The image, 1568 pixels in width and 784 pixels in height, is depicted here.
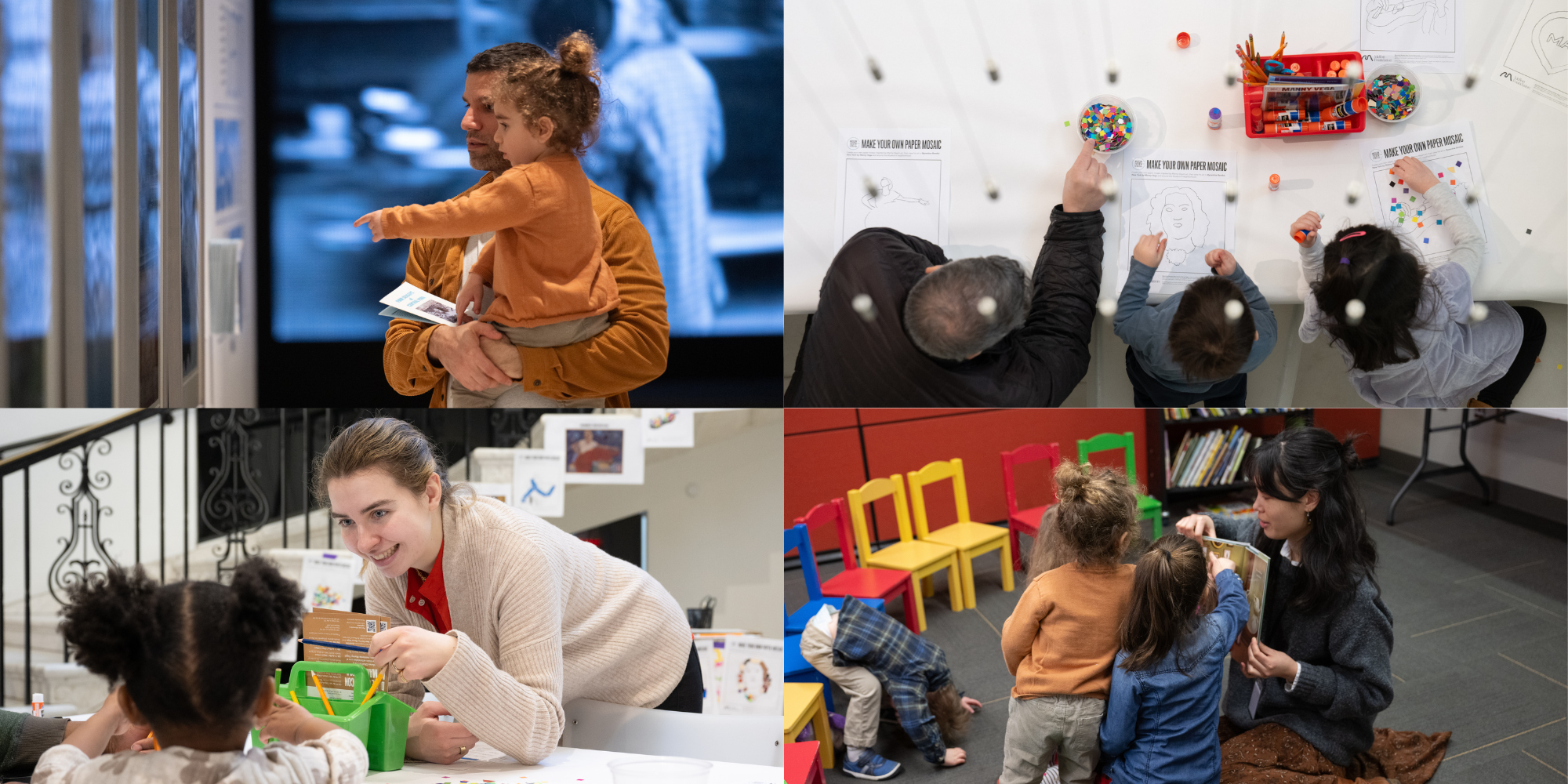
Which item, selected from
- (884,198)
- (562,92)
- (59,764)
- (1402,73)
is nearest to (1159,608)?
(884,198)

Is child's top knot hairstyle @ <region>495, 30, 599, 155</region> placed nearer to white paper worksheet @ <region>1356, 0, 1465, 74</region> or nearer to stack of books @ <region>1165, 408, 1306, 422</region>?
stack of books @ <region>1165, 408, 1306, 422</region>

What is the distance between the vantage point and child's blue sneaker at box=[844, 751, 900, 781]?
1.98 meters

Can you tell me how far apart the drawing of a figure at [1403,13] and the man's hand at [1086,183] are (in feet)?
1.88

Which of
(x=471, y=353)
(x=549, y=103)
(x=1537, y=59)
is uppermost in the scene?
(x=1537, y=59)

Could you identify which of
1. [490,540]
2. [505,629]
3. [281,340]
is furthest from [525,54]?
[505,629]

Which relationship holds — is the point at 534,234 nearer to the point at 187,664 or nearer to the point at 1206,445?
the point at 187,664

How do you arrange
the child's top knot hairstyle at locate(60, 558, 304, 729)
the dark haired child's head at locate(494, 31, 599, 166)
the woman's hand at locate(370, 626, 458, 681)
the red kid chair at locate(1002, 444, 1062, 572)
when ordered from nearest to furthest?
the child's top knot hairstyle at locate(60, 558, 304, 729) → the woman's hand at locate(370, 626, 458, 681) → the dark haired child's head at locate(494, 31, 599, 166) → the red kid chair at locate(1002, 444, 1062, 572)

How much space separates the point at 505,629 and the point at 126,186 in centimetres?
128

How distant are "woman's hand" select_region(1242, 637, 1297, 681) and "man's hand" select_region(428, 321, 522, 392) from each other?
151 cm

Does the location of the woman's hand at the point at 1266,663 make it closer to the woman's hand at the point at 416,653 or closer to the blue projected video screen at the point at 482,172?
the blue projected video screen at the point at 482,172

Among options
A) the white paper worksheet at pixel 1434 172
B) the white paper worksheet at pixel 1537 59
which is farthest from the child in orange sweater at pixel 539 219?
the white paper worksheet at pixel 1537 59

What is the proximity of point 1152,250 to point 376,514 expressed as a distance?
1522mm

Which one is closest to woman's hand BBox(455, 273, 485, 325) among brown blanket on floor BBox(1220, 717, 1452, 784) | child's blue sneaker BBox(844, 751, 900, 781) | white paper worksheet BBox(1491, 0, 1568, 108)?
child's blue sneaker BBox(844, 751, 900, 781)

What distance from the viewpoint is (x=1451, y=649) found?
6.47 feet
